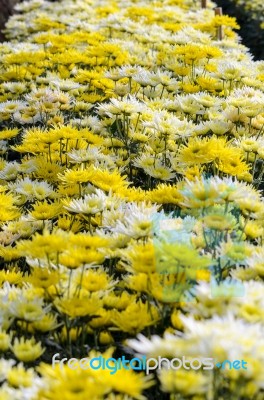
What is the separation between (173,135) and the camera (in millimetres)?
2877

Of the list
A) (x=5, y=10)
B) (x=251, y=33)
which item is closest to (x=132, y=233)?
(x=5, y=10)

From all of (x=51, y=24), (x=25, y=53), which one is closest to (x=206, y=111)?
(x=25, y=53)

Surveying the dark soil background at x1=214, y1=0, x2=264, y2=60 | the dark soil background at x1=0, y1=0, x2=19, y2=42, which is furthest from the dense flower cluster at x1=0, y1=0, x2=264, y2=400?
the dark soil background at x1=214, y1=0, x2=264, y2=60

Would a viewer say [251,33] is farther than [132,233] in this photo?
Yes

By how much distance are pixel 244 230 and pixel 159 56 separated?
2.83 metres

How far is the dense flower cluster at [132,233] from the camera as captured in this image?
4.42 feet

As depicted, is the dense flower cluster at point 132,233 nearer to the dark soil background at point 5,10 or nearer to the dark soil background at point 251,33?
the dark soil background at point 5,10

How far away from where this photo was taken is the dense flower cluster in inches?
53.1

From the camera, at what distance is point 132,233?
1.90 m

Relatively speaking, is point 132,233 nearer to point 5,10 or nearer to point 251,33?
point 5,10

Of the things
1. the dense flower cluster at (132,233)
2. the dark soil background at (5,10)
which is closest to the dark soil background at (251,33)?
the dark soil background at (5,10)

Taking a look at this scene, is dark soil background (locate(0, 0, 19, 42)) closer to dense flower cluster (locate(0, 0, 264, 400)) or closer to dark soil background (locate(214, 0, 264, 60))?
dark soil background (locate(214, 0, 264, 60))

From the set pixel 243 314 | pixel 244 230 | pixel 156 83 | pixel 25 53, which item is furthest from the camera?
pixel 25 53

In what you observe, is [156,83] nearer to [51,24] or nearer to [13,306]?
[13,306]
